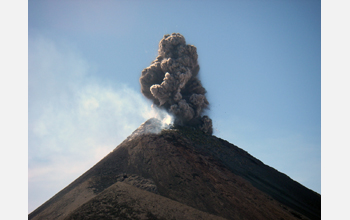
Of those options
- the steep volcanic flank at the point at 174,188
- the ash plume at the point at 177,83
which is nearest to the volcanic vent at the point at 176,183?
the steep volcanic flank at the point at 174,188

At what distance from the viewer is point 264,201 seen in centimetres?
2223

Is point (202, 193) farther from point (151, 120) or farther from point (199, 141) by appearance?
point (151, 120)

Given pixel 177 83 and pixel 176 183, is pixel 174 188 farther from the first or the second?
pixel 177 83

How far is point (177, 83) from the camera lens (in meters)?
38.9

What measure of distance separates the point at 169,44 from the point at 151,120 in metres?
15.2

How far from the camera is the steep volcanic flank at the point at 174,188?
17.7 metres

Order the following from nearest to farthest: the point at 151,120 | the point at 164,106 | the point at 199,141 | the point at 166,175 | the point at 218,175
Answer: the point at 166,175
the point at 218,175
the point at 199,141
the point at 151,120
the point at 164,106

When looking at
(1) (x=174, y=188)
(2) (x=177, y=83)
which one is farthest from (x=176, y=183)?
(2) (x=177, y=83)

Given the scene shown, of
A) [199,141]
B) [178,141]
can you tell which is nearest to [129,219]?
[178,141]

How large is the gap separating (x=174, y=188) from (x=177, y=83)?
21.4 metres

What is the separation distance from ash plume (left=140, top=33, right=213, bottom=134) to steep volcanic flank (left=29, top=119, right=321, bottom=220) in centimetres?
703

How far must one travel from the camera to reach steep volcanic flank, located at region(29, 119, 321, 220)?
58.2 ft

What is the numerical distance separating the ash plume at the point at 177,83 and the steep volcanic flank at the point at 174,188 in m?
7.03

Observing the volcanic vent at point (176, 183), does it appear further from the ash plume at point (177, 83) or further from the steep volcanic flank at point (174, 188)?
the ash plume at point (177, 83)
